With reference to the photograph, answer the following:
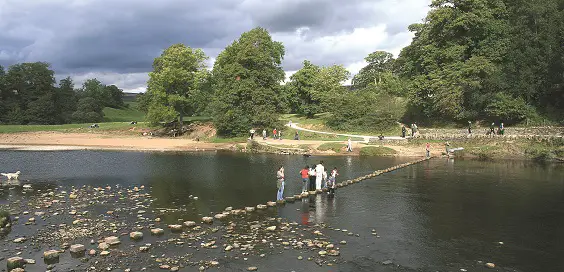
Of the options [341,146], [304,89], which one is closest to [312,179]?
[341,146]

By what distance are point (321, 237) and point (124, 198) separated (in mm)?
16880

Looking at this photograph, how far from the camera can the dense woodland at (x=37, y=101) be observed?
111 metres

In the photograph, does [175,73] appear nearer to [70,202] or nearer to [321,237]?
[70,202]

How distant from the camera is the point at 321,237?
20.6 m

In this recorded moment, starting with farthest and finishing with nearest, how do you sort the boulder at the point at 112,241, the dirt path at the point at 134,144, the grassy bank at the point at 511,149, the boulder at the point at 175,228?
the dirt path at the point at 134,144, the grassy bank at the point at 511,149, the boulder at the point at 175,228, the boulder at the point at 112,241

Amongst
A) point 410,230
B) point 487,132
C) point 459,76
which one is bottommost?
point 410,230

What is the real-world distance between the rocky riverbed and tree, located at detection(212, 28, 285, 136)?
47276 millimetres

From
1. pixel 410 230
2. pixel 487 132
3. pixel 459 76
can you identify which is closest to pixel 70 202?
pixel 410 230

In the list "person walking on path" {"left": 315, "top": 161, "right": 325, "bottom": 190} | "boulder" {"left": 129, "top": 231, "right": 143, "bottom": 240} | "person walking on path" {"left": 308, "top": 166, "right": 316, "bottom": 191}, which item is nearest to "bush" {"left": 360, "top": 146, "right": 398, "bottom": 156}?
"person walking on path" {"left": 308, "top": 166, "right": 316, "bottom": 191}

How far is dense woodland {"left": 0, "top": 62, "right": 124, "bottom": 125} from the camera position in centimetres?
11138

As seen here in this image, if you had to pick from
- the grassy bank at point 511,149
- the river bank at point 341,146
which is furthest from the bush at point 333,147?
the grassy bank at point 511,149

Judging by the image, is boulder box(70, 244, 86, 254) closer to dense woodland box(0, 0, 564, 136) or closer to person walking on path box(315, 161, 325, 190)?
person walking on path box(315, 161, 325, 190)

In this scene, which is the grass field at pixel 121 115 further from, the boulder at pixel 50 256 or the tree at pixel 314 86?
the boulder at pixel 50 256

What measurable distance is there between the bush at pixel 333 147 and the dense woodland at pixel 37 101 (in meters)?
89.5
